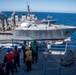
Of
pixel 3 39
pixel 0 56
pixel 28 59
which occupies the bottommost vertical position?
pixel 3 39

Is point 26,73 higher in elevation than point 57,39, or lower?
higher

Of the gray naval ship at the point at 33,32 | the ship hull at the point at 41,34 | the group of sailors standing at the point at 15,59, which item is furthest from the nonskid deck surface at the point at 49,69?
the ship hull at the point at 41,34

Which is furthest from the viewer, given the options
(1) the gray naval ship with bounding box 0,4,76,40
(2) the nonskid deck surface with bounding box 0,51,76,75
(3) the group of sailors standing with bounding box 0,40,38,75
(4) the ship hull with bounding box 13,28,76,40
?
(4) the ship hull with bounding box 13,28,76,40

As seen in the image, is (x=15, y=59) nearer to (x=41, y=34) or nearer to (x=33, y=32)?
(x=33, y=32)

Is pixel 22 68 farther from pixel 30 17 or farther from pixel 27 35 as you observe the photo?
pixel 30 17

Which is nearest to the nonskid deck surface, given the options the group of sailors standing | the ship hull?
the group of sailors standing

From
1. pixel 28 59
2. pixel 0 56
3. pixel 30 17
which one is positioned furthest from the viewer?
pixel 30 17

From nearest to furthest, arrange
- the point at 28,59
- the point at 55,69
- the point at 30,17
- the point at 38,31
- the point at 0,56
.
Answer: the point at 28,59
the point at 55,69
the point at 0,56
the point at 38,31
the point at 30,17

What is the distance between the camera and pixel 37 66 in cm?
1226

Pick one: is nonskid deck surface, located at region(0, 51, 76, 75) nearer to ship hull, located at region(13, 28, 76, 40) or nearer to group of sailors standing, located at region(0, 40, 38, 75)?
group of sailors standing, located at region(0, 40, 38, 75)

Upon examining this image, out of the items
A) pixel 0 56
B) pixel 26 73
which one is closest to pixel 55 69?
pixel 26 73

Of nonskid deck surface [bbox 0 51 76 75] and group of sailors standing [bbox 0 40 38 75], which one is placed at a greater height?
group of sailors standing [bbox 0 40 38 75]

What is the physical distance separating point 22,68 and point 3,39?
2361cm

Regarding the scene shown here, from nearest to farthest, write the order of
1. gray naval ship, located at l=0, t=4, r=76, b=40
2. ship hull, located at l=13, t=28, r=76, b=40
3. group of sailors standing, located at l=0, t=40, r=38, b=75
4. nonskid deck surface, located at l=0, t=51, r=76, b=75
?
group of sailors standing, located at l=0, t=40, r=38, b=75
nonskid deck surface, located at l=0, t=51, r=76, b=75
gray naval ship, located at l=0, t=4, r=76, b=40
ship hull, located at l=13, t=28, r=76, b=40
